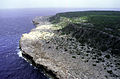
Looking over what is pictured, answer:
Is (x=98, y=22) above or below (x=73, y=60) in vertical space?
above

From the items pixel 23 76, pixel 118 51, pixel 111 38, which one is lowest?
pixel 23 76

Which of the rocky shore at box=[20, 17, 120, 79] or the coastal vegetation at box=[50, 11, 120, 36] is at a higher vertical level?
the coastal vegetation at box=[50, 11, 120, 36]

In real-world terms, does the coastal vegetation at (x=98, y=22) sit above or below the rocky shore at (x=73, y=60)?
above

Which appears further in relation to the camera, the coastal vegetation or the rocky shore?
the coastal vegetation

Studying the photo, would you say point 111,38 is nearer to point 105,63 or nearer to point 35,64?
point 105,63

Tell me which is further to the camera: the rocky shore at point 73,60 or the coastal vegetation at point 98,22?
the coastal vegetation at point 98,22

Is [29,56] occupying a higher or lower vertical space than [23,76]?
higher

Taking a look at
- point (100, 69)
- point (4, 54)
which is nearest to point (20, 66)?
point (4, 54)

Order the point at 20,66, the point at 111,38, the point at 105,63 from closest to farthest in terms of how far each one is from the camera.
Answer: the point at 105,63 → the point at 20,66 → the point at 111,38

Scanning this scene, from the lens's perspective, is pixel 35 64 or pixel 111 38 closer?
pixel 35 64

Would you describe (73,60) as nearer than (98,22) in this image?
Yes

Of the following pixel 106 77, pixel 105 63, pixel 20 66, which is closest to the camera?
pixel 106 77
